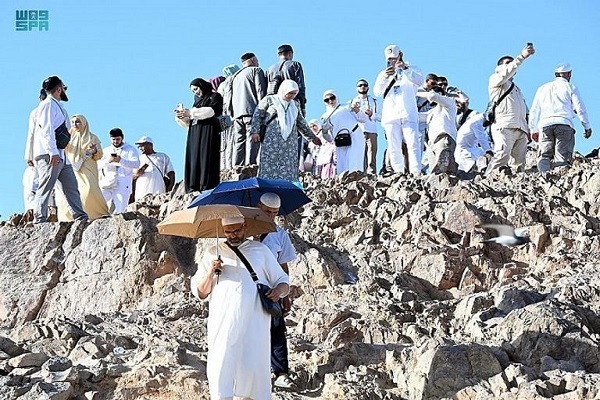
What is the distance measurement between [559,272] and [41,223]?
602 cm

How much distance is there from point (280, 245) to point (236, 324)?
1.45m

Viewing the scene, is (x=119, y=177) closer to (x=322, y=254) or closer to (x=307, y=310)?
(x=322, y=254)

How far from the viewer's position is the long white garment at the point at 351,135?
693 inches

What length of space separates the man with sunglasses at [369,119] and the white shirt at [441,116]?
8.00 feet

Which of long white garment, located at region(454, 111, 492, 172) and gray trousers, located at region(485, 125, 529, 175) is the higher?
long white garment, located at region(454, 111, 492, 172)

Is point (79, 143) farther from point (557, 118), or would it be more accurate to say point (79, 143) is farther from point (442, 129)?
point (557, 118)

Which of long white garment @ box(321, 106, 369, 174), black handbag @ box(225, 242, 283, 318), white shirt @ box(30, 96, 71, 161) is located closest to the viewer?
black handbag @ box(225, 242, 283, 318)

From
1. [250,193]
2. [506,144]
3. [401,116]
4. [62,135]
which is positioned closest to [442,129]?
[401,116]

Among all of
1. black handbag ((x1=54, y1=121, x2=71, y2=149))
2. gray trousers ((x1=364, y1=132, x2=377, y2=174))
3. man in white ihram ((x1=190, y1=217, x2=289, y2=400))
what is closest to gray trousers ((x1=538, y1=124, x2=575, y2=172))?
gray trousers ((x1=364, y1=132, x2=377, y2=174))

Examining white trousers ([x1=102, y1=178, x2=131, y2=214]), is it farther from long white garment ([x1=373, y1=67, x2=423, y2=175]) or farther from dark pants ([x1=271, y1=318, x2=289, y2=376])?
dark pants ([x1=271, y1=318, x2=289, y2=376])

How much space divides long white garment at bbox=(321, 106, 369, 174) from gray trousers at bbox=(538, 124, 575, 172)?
3.23 meters

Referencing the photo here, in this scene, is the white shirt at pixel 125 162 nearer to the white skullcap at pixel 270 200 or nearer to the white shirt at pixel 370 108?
the white shirt at pixel 370 108

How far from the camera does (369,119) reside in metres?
18.4

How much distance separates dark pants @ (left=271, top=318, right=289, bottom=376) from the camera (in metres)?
8.48
